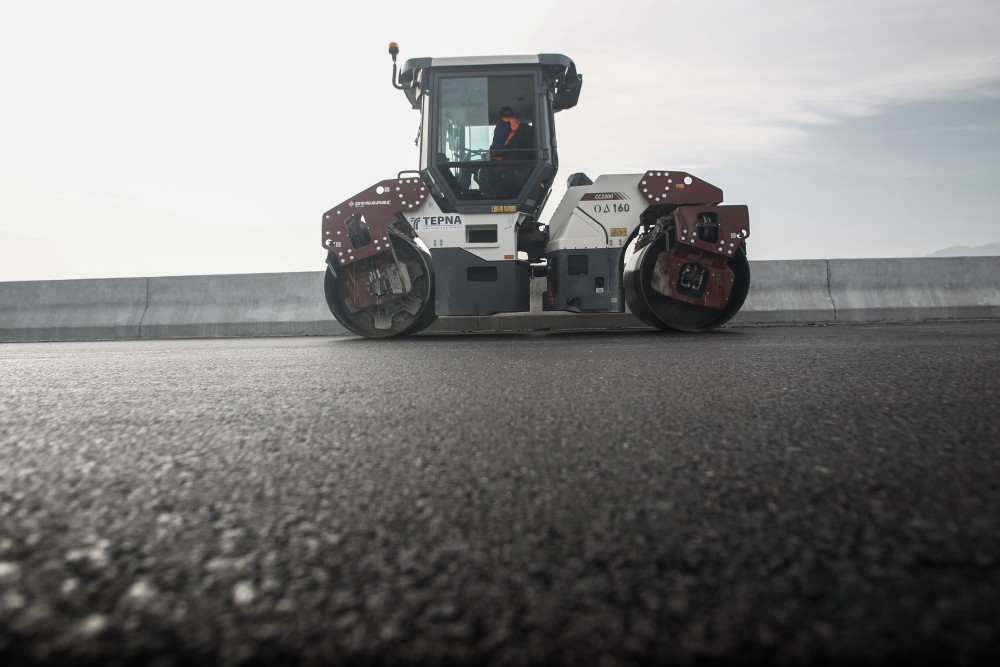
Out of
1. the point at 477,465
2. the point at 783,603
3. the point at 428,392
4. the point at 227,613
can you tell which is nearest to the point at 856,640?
the point at 783,603

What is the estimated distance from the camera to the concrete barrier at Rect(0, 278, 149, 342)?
36.8 feet

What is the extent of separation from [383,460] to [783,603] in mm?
1008

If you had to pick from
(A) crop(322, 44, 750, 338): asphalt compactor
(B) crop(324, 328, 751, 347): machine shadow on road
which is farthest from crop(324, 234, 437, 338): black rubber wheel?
(B) crop(324, 328, 751, 347): machine shadow on road

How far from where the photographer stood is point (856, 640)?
2.59 feet

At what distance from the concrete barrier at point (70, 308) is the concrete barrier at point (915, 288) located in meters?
10.0

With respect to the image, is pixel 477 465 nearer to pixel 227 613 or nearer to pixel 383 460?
pixel 383 460

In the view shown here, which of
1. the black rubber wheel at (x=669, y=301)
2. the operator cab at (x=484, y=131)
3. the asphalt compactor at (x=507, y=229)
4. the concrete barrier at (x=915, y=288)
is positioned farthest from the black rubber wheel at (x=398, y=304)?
the concrete barrier at (x=915, y=288)

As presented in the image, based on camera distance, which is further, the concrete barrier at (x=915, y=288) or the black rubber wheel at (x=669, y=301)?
the concrete barrier at (x=915, y=288)

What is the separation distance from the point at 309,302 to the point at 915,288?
337 inches

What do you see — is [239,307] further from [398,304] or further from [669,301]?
[669,301]

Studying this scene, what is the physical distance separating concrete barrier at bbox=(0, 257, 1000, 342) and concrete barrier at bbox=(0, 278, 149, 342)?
14mm

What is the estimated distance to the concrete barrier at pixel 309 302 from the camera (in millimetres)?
10836

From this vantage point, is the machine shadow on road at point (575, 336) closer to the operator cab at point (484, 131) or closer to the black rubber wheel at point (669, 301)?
the black rubber wheel at point (669, 301)

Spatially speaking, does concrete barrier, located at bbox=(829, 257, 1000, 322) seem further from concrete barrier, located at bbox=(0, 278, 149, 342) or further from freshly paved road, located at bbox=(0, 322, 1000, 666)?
concrete barrier, located at bbox=(0, 278, 149, 342)
